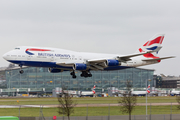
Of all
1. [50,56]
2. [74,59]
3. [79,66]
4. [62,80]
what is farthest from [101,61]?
[62,80]

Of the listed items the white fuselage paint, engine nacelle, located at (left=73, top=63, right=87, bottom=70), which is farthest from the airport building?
engine nacelle, located at (left=73, top=63, right=87, bottom=70)

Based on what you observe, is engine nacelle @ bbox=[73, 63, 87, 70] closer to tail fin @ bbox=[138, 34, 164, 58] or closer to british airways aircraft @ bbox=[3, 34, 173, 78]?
british airways aircraft @ bbox=[3, 34, 173, 78]

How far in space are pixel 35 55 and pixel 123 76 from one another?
71.5 meters

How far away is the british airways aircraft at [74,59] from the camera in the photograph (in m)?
61.8

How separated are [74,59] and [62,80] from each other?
186 ft

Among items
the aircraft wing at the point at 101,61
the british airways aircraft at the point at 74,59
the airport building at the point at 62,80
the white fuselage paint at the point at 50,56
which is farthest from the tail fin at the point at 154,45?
the airport building at the point at 62,80

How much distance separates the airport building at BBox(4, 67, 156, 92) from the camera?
122250mm

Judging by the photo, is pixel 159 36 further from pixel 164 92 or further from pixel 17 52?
pixel 164 92

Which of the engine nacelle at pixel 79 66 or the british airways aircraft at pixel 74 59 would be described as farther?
the engine nacelle at pixel 79 66

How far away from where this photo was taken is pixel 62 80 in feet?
404

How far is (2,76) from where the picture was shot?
131000mm

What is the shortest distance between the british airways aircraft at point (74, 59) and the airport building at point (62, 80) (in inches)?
1954

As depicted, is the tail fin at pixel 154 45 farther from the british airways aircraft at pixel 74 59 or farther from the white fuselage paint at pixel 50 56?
the white fuselage paint at pixel 50 56

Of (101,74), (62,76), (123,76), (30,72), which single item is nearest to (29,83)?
(30,72)
